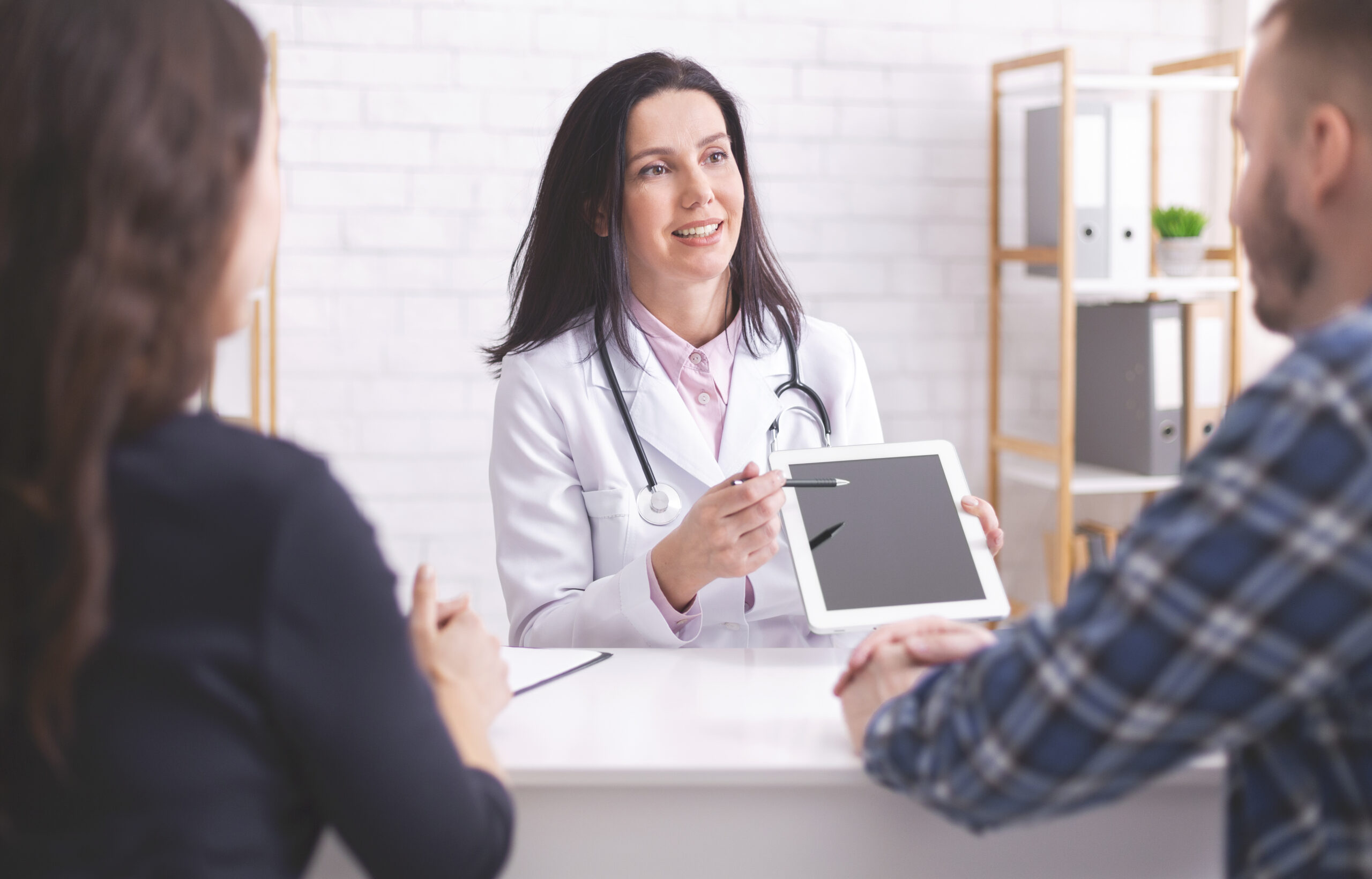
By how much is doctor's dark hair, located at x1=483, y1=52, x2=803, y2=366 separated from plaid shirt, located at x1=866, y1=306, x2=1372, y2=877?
3.57ft

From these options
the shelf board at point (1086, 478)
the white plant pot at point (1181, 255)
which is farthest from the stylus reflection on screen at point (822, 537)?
the white plant pot at point (1181, 255)

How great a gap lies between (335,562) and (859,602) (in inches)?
29.4

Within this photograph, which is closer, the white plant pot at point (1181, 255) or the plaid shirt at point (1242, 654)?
the plaid shirt at point (1242, 654)

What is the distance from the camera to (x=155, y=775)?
66 centimetres

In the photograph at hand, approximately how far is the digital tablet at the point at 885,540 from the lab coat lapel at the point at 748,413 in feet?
1.05

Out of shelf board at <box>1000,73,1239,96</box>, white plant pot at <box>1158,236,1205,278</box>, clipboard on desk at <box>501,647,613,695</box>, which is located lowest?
clipboard on desk at <box>501,647,613,695</box>

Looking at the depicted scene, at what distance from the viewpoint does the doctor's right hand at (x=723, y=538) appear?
1383mm

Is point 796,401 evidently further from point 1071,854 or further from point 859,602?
point 1071,854

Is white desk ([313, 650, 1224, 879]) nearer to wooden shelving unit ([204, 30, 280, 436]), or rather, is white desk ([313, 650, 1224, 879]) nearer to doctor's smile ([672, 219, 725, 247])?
doctor's smile ([672, 219, 725, 247])

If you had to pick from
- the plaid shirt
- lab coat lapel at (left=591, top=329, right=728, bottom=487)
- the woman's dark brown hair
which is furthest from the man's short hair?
lab coat lapel at (left=591, top=329, right=728, bottom=487)

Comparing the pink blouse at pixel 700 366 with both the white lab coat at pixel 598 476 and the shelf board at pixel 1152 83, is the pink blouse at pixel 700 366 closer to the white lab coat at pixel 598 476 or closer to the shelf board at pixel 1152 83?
the white lab coat at pixel 598 476

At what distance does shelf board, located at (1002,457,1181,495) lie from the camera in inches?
109

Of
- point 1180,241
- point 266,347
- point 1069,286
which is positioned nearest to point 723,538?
point 1069,286

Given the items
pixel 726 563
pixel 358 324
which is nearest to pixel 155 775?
pixel 726 563
